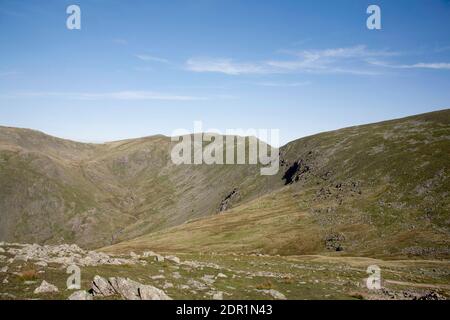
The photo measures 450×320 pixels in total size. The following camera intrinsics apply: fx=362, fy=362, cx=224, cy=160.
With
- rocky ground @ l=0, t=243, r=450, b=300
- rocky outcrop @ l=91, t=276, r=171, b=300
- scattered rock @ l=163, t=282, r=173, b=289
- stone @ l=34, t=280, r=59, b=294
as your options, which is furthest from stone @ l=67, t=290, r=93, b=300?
scattered rock @ l=163, t=282, r=173, b=289

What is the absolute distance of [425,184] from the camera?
118 meters

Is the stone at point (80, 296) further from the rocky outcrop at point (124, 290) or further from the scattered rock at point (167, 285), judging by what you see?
the scattered rock at point (167, 285)

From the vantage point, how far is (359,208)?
11825cm

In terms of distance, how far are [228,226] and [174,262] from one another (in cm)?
9302

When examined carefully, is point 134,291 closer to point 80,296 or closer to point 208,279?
point 80,296

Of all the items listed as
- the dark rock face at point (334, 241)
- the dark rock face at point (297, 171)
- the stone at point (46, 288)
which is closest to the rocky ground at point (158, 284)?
the stone at point (46, 288)

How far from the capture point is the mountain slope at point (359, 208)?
315ft

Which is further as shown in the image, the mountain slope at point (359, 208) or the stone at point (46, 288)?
the mountain slope at point (359, 208)

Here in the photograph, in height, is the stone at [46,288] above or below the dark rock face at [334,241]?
above

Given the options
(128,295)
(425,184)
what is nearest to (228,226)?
(425,184)

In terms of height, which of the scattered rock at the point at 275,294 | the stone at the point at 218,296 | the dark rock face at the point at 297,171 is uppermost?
the dark rock face at the point at 297,171
